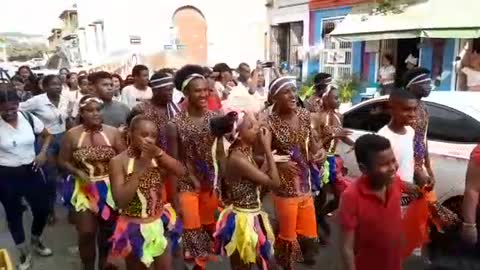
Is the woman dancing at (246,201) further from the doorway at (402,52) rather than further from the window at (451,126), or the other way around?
the doorway at (402,52)

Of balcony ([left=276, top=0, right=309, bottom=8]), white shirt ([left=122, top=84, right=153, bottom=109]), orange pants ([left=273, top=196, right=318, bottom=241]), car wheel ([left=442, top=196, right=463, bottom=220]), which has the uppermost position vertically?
balcony ([left=276, top=0, right=309, bottom=8])

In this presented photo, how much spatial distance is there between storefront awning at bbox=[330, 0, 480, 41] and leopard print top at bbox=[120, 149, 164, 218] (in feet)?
29.6

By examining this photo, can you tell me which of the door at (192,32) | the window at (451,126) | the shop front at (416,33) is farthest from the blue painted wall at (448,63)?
the door at (192,32)

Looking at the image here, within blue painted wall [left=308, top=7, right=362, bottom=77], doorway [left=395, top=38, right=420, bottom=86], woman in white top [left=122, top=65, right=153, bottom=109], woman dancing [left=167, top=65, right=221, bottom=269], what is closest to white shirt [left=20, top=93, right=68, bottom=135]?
woman in white top [left=122, top=65, right=153, bottom=109]

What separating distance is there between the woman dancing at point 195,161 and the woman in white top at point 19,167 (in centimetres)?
154

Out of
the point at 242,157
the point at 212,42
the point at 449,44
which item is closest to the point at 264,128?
the point at 242,157

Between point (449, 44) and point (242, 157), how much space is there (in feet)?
34.2

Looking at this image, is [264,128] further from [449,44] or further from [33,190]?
[449,44]

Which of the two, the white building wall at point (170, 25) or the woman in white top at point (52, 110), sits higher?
the white building wall at point (170, 25)

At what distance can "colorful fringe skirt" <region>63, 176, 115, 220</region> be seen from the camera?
4555 millimetres

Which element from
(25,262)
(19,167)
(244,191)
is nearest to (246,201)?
(244,191)

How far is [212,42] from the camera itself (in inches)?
963

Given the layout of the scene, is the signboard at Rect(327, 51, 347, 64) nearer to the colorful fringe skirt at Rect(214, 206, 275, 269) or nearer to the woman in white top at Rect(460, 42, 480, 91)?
the woman in white top at Rect(460, 42, 480, 91)

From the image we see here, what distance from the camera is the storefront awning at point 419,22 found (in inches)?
443
